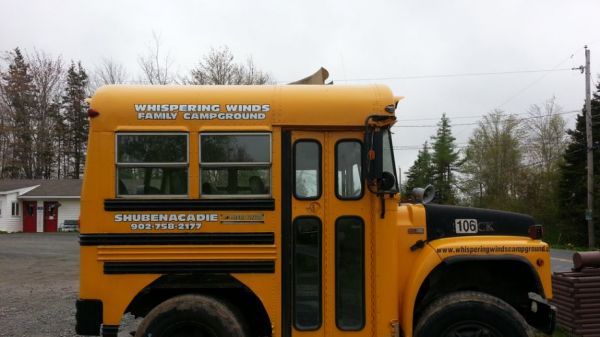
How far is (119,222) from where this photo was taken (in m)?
4.67

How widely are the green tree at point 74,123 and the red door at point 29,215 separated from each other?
510 inches

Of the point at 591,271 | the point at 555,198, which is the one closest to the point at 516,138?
the point at 555,198

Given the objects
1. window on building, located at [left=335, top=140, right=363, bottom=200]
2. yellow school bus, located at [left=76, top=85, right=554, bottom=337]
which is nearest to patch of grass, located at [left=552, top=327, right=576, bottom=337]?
yellow school bus, located at [left=76, top=85, right=554, bottom=337]

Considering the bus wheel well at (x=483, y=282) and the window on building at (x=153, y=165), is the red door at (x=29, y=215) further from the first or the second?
the bus wheel well at (x=483, y=282)

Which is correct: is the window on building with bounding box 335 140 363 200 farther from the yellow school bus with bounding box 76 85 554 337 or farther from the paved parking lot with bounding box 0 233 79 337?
the paved parking lot with bounding box 0 233 79 337

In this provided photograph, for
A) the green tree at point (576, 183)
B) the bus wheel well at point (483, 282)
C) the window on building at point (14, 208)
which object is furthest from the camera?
the window on building at point (14, 208)

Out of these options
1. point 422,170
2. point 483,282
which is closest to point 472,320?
point 483,282

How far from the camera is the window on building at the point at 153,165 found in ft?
15.4

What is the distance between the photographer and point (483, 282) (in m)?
5.18

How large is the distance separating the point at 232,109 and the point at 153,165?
0.89 metres

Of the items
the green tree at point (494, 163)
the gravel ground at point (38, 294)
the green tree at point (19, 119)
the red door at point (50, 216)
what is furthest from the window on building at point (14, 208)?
the green tree at point (494, 163)

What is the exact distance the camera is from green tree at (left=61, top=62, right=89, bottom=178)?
5206 centimetres

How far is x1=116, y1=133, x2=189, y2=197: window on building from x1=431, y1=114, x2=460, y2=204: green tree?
186 feet

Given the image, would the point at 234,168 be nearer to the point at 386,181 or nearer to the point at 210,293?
the point at 210,293
